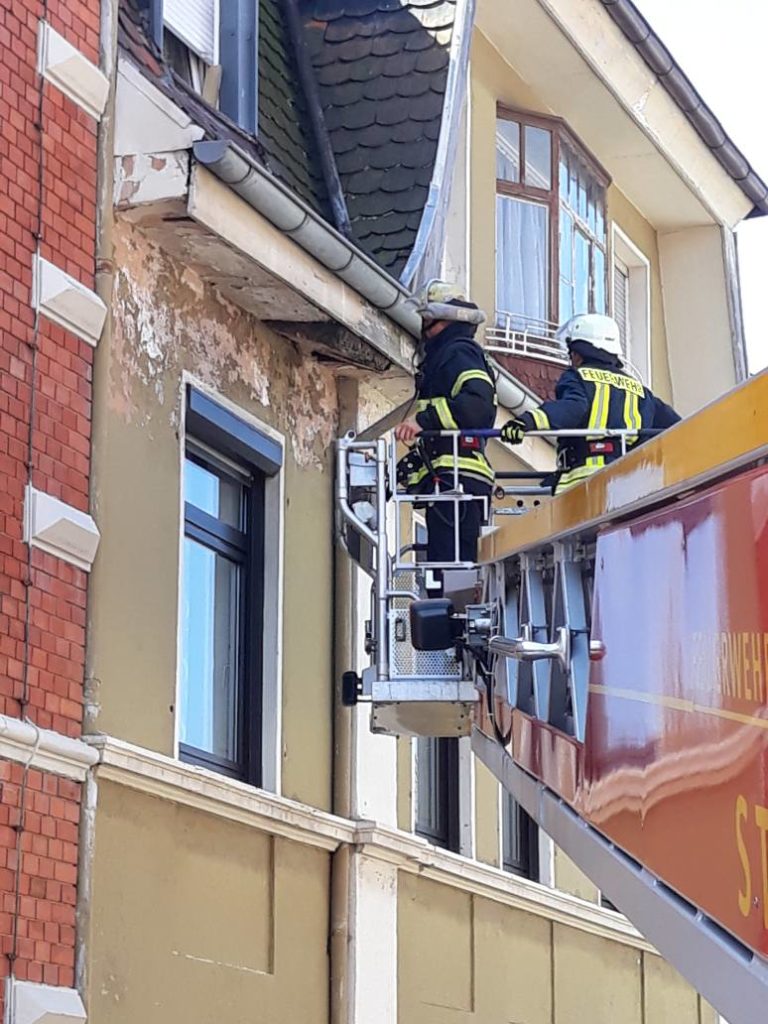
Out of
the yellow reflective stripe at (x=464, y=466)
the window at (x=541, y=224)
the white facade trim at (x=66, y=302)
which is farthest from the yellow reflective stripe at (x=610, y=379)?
the window at (x=541, y=224)

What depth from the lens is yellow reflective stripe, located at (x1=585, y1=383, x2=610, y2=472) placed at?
9062mm

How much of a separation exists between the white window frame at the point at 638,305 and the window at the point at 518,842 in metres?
5.37

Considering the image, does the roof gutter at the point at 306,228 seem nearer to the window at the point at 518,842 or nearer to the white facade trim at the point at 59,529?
the white facade trim at the point at 59,529

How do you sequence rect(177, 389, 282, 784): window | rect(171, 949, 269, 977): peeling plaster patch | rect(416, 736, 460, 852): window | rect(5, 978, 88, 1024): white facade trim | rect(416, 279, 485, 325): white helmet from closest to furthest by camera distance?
rect(5, 978, 88, 1024): white facade trim → rect(171, 949, 269, 977): peeling plaster patch → rect(416, 279, 485, 325): white helmet → rect(177, 389, 282, 784): window → rect(416, 736, 460, 852): window

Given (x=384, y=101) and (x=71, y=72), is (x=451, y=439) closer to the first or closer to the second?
(x=71, y=72)

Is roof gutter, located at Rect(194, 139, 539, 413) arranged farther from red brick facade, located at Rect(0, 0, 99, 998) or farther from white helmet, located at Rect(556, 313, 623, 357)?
white helmet, located at Rect(556, 313, 623, 357)

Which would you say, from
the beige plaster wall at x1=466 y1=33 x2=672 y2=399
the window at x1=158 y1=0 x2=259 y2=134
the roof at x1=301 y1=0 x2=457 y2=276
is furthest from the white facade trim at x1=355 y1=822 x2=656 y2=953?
the beige plaster wall at x1=466 y1=33 x2=672 y2=399

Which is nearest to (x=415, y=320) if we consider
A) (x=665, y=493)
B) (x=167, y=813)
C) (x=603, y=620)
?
(x=167, y=813)

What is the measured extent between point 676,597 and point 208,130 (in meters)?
6.13

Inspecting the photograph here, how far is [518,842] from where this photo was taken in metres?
13.6

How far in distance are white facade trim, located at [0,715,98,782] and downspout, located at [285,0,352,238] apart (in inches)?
176

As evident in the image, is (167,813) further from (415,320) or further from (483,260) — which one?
(483,260)

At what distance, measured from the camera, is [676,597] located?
14.2 ft

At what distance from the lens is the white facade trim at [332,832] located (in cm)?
856
